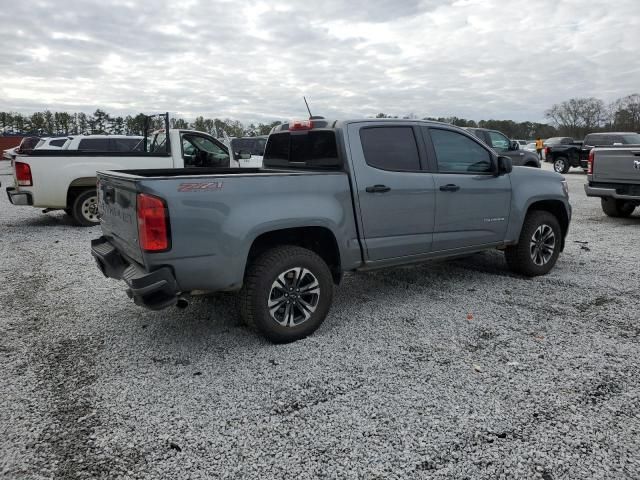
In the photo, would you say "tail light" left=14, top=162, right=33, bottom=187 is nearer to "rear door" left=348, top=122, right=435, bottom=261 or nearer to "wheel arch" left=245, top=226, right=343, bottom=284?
"wheel arch" left=245, top=226, right=343, bottom=284

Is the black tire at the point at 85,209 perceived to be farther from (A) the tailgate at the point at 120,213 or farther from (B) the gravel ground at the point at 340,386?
(A) the tailgate at the point at 120,213

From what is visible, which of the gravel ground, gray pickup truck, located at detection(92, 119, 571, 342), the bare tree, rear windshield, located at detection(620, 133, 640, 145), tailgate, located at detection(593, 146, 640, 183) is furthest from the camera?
the bare tree

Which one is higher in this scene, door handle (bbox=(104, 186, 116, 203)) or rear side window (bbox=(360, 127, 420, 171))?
rear side window (bbox=(360, 127, 420, 171))

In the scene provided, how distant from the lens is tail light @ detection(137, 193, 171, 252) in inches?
127

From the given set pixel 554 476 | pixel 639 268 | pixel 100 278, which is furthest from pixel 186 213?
pixel 639 268

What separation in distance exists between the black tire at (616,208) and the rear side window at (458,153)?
6637mm

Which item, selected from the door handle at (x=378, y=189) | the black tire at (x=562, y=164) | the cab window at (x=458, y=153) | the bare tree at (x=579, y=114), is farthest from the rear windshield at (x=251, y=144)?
the bare tree at (x=579, y=114)

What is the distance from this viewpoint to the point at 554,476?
235 cm

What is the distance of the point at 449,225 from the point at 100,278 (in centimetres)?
415

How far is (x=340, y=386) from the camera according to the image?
3230 mm

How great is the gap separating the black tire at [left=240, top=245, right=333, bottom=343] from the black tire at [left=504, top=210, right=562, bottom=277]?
2738 millimetres

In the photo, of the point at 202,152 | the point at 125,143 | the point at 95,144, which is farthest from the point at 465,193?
the point at 95,144

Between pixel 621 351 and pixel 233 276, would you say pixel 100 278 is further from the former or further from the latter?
pixel 621 351

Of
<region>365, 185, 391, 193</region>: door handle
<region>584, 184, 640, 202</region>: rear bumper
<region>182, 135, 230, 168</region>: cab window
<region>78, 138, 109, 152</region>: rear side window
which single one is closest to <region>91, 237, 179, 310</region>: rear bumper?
<region>365, 185, 391, 193</region>: door handle
